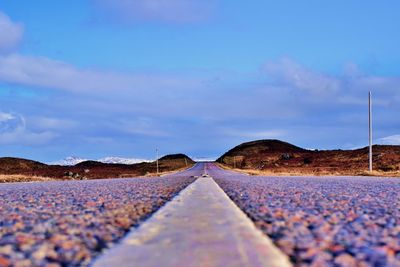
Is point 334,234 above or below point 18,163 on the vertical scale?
below

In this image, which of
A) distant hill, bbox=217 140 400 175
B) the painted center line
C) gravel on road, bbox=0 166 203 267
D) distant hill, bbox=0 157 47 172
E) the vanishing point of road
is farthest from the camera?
distant hill, bbox=0 157 47 172

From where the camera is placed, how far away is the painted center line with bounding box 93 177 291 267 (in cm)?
355

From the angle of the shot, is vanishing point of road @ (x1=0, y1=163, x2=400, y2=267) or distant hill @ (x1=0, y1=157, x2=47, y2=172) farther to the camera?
distant hill @ (x1=0, y1=157, x2=47, y2=172)

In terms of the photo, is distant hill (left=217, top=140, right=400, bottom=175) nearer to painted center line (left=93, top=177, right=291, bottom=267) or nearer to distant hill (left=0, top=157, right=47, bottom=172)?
painted center line (left=93, top=177, right=291, bottom=267)

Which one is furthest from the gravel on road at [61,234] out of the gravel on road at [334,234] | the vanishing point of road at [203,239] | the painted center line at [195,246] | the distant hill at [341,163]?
the distant hill at [341,163]

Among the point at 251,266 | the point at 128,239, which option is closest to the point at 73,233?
the point at 128,239

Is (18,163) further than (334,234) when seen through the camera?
Yes

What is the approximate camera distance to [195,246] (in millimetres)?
4098

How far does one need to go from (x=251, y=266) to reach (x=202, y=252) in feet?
1.88

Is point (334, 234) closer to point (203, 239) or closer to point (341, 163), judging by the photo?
point (203, 239)

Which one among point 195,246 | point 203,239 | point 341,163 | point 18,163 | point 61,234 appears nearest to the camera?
point 195,246

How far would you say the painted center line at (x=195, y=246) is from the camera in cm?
355

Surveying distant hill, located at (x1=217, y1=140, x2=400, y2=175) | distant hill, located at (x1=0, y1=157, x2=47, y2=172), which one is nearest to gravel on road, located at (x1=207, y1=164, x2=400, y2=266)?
distant hill, located at (x1=217, y1=140, x2=400, y2=175)

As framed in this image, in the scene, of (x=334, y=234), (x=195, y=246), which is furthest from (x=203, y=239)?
(x=334, y=234)
